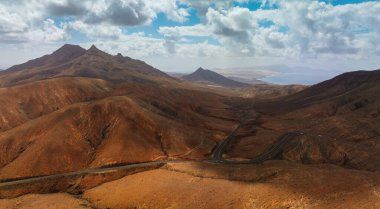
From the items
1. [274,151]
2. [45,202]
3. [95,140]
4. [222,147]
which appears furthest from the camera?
[222,147]

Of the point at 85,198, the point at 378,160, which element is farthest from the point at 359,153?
the point at 85,198

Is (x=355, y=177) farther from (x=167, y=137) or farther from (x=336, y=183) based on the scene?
(x=167, y=137)

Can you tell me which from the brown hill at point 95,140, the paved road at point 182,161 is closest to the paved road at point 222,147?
the paved road at point 182,161

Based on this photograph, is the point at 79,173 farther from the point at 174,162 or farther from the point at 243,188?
the point at 243,188

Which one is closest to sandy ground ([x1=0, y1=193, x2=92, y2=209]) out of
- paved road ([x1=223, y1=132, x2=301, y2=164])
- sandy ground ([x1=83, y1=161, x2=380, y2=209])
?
sandy ground ([x1=83, y1=161, x2=380, y2=209])

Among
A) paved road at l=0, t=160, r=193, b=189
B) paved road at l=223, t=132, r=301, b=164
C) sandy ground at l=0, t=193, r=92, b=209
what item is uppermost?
paved road at l=223, t=132, r=301, b=164

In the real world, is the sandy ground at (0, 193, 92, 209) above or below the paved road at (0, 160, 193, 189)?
below

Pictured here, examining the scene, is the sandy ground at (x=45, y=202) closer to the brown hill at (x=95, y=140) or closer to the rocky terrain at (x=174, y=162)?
the rocky terrain at (x=174, y=162)

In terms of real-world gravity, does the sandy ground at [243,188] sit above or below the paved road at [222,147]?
above

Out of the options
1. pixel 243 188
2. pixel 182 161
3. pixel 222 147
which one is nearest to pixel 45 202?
pixel 182 161

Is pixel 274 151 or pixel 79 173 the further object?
pixel 274 151

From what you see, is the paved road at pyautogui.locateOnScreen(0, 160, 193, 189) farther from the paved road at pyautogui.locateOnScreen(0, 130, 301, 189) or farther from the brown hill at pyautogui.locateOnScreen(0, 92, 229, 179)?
the brown hill at pyautogui.locateOnScreen(0, 92, 229, 179)
